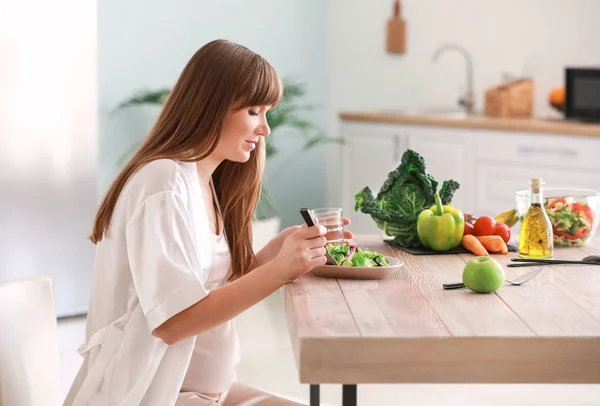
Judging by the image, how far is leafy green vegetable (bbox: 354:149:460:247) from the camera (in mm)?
2199

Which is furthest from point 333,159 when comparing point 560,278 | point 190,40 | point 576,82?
point 560,278

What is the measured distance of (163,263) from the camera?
1555 millimetres

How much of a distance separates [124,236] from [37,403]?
0.35 metres

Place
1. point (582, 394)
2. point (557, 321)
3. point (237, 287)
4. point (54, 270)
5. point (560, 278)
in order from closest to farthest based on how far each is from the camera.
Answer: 1. point (557, 321)
2. point (237, 287)
3. point (560, 278)
4. point (582, 394)
5. point (54, 270)

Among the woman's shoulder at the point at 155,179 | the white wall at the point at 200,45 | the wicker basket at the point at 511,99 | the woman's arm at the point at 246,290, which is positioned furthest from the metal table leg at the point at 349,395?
the wicker basket at the point at 511,99

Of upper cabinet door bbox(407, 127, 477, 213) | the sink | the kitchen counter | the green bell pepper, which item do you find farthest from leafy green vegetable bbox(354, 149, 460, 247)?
the sink

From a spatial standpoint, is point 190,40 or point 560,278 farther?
point 190,40

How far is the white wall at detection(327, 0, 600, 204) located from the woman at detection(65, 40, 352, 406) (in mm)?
3551

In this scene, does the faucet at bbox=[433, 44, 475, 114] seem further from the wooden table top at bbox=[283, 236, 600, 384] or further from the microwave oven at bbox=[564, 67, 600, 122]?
the wooden table top at bbox=[283, 236, 600, 384]

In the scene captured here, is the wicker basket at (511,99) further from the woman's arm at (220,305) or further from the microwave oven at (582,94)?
the woman's arm at (220,305)

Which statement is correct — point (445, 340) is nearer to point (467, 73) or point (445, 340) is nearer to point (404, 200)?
point (404, 200)

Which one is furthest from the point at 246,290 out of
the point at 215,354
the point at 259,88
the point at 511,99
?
the point at 511,99

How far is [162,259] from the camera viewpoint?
1.55 meters

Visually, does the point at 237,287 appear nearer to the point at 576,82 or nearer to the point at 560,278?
the point at 560,278
